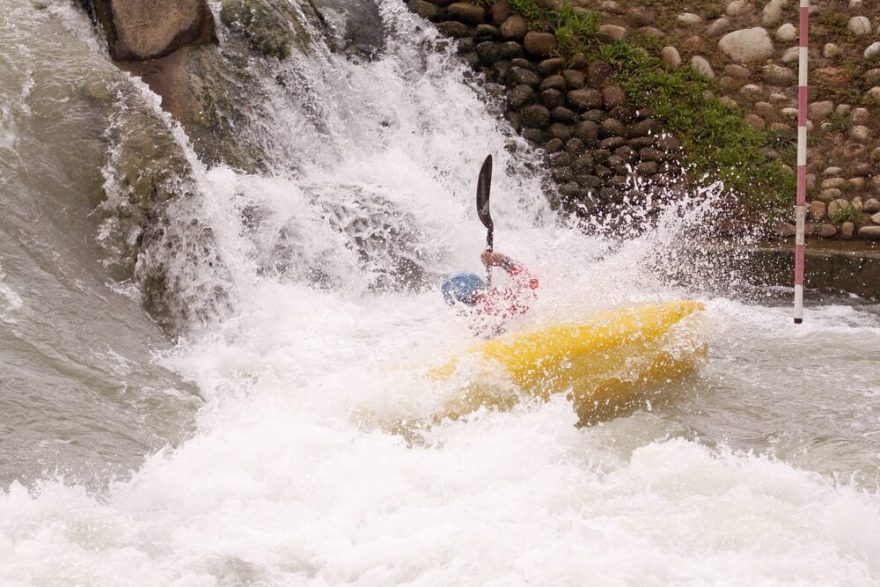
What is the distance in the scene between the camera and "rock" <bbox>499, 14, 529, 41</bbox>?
24.6 feet

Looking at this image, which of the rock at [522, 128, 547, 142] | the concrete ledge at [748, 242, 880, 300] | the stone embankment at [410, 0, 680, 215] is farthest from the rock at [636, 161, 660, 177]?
the concrete ledge at [748, 242, 880, 300]

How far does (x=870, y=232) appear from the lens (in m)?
6.60

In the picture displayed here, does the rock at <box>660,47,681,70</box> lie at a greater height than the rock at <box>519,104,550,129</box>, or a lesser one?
greater

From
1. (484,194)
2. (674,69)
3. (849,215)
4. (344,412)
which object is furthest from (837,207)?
(344,412)

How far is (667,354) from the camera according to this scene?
167 inches

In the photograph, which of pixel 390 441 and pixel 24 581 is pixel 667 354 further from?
pixel 24 581

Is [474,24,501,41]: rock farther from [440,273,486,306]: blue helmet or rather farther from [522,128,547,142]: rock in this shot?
[440,273,486,306]: blue helmet

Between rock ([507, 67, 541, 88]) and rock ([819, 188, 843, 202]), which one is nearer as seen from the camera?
rock ([819, 188, 843, 202])

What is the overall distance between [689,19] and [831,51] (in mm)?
1078

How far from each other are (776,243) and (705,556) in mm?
4240

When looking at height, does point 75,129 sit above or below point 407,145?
above

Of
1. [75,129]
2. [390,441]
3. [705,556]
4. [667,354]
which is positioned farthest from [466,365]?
[75,129]

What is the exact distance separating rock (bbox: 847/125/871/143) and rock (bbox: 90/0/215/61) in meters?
4.59

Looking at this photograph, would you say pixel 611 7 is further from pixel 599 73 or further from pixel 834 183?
pixel 834 183
